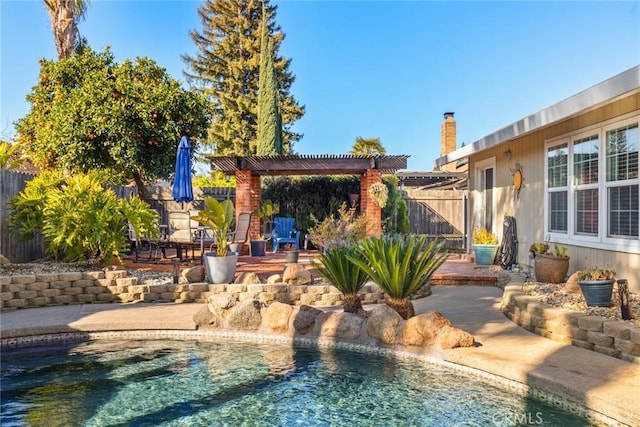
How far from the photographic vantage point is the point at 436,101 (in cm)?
2283

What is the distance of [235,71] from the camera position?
2689 cm

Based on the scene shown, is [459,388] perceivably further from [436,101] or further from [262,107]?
[436,101]

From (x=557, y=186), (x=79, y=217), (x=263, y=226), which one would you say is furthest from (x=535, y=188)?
(x=79, y=217)

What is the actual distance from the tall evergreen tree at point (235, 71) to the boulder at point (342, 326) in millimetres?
20822

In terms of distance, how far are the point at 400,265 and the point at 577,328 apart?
192cm

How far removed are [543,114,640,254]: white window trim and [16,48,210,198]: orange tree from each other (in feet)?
25.3

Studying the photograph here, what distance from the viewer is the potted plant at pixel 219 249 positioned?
7.56 metres

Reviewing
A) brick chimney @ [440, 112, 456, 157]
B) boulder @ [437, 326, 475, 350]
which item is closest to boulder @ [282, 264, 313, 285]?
boulder @ [437, 326, 475, 350]

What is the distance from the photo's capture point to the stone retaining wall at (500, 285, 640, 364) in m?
4.39

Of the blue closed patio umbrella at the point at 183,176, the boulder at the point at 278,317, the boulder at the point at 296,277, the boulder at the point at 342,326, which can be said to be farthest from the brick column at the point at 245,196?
the boulder at the point at 342,326

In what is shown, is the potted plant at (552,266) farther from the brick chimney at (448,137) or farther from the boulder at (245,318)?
the brick chimney at (448,137)

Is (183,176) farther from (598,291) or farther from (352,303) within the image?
(598,291)

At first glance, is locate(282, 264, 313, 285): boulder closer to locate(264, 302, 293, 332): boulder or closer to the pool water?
locate(264, 302, 293, 332): boulder

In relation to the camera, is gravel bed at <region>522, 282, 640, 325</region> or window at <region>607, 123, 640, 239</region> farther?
window at <region>607, 123, 640, 239</region>
